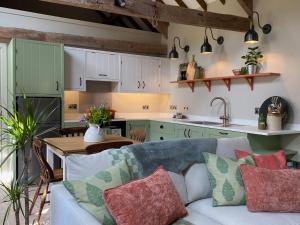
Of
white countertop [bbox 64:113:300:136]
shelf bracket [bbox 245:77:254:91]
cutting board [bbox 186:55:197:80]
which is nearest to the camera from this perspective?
white countertop [bbox 64:113:300:136]

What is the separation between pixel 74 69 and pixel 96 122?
208cm

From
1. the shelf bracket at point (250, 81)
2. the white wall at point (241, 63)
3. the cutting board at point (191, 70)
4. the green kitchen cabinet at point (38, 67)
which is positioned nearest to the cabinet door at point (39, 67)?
the green kitchen cabinet at point (38, 67)

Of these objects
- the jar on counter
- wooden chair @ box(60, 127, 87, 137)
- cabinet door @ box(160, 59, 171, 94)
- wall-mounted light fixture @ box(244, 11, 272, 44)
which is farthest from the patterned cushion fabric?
cabinet door @ box(160, 59, 171, 94)

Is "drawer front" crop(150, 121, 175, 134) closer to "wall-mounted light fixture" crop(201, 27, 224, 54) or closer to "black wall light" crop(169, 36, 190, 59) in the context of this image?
"black wall light" crop(169, 36, 190, 59)

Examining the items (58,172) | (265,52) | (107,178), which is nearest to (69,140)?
(58,172)

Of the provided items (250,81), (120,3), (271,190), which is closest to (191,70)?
(250,81)

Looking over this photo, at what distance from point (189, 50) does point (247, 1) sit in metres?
1.55

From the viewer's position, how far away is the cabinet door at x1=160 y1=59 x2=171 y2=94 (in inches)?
237

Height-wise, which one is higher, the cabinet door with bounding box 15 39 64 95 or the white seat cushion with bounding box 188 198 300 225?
the cabinet door with bounding box 15 39 64 95

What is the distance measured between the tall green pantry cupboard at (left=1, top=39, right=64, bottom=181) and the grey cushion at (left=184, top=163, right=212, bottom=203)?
2.91 meters

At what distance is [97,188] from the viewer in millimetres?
1753

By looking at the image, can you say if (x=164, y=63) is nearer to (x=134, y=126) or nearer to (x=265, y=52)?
(x=134, y=126)

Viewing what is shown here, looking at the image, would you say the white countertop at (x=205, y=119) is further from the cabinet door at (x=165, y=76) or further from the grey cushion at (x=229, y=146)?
the grey cushion at (x=229, y=146)

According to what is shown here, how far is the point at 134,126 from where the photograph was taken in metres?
5.46
